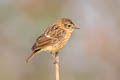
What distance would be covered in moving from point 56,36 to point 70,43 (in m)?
2.91

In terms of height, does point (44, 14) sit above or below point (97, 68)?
above

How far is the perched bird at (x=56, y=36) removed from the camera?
324 inches

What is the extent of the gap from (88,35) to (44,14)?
0.96 meters

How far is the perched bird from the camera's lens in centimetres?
822

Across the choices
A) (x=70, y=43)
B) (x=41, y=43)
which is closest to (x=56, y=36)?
(x=41, y=43)

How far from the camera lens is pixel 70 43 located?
11289 millimetres

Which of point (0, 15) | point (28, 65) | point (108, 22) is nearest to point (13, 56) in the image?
point (28, 65)

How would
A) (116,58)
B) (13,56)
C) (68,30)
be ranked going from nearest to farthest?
(68,30), (116,58), (13,56)

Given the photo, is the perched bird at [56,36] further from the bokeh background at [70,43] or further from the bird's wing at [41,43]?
the bokeh background at [70,43]

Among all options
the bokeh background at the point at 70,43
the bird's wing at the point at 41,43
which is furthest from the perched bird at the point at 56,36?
the bokeh background at the point at 70,43

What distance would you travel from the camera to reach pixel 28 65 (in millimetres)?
10789

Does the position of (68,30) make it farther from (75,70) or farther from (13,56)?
(13,56)

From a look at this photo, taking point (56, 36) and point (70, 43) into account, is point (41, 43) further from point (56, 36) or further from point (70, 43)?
point (70, 43)

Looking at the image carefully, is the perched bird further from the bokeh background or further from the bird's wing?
the bokeh background
